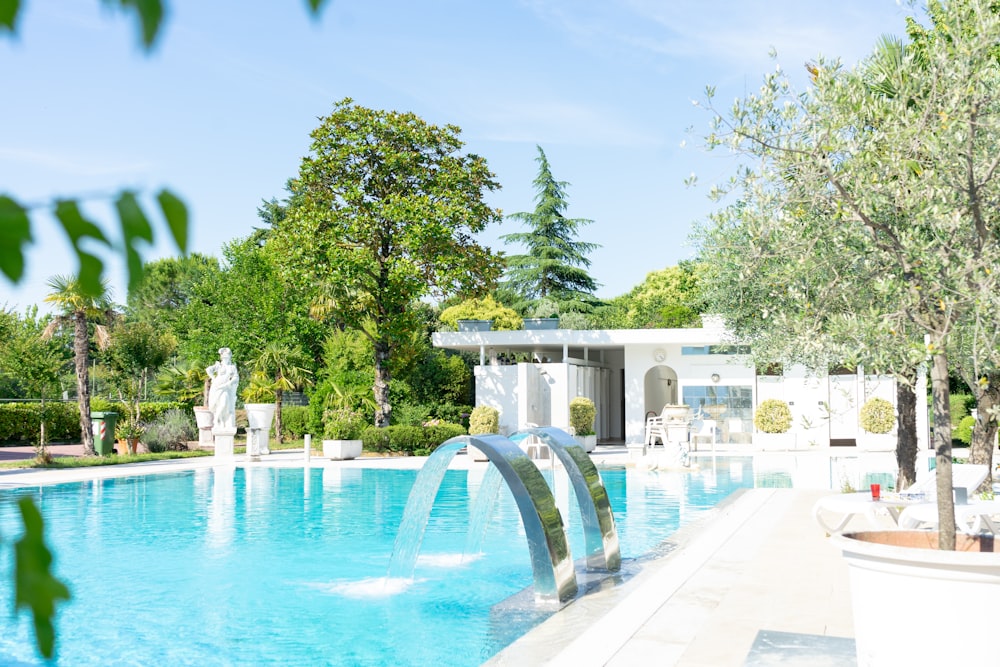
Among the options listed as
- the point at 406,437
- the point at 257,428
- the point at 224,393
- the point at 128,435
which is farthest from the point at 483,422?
the point at 128,435

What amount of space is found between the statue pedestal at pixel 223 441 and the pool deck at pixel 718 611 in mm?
17352

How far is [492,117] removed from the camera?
20344 millimetres

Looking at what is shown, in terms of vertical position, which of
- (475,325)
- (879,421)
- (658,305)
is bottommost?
(879,421)

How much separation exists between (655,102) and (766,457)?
11.2 metres

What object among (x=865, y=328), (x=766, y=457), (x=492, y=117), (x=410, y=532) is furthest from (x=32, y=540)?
(x=766, y=457)

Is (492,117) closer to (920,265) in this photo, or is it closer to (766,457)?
(766,457)

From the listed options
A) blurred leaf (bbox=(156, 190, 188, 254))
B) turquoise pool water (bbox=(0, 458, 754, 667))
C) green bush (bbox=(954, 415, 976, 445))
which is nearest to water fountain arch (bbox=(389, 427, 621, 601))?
turquoise pool water (bbox=(0, 458, 754, 667))

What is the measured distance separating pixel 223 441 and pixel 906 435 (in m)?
18.6

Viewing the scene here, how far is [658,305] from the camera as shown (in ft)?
169

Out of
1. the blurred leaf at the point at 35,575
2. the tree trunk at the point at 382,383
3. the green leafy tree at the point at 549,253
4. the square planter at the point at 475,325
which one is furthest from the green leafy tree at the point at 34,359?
the blurred leaf at the point at 35,575

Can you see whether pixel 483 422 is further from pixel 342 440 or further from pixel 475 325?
pixel 475 325

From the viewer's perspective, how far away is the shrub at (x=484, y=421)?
2641 cm

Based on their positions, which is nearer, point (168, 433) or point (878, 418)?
point (878, 418)

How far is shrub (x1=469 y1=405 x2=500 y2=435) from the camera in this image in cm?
2641
